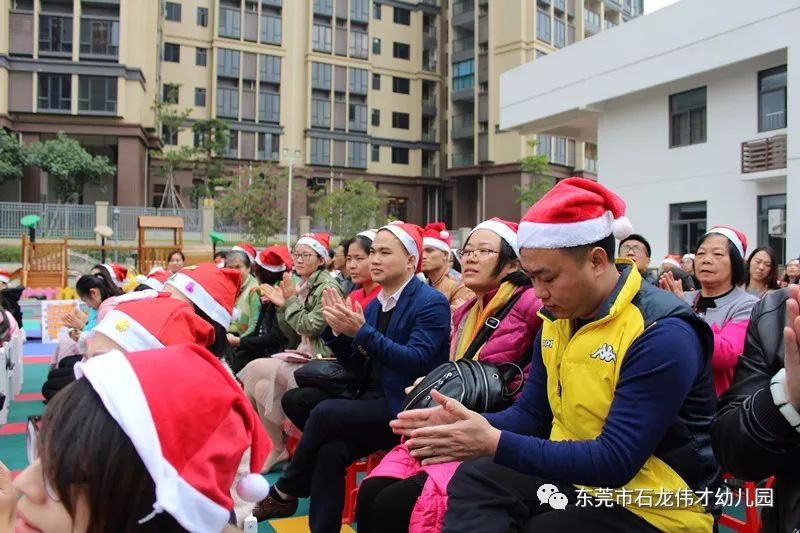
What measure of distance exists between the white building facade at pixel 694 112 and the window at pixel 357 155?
19.4m

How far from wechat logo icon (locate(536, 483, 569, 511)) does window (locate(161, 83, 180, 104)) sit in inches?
1300

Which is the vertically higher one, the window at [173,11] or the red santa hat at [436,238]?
the window at [173,11]

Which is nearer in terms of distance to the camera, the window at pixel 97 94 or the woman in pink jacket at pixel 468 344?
the woman in pink jacket at pixel 468 344

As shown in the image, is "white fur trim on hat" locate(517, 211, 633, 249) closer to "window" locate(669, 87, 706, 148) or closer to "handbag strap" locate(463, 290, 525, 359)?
"handbag strap" locate(463, 290, 525, 359)

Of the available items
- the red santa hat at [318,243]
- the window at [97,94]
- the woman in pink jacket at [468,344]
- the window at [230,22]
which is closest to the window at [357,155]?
the window at [230,22]

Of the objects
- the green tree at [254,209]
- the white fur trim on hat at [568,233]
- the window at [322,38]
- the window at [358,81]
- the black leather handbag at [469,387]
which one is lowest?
the black leather handbag at [469,387]

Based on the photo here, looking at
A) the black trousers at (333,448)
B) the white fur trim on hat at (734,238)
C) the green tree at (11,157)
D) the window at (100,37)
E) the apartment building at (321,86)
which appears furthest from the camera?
the apartment building at (321,86)

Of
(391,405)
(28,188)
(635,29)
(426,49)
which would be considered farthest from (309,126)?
(391,405)

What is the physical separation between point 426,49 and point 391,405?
4152cm

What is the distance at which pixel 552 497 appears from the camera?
2189 millimetres

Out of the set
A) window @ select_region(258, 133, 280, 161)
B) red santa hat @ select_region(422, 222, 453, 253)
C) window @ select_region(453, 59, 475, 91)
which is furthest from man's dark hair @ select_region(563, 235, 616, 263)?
window @ select_region(453, 59, 475, 91)

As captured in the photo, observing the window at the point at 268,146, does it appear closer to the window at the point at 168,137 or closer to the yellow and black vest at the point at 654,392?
the window at the point at 168,137

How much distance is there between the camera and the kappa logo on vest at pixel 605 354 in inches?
80.9

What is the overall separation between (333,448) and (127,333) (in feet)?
4.09
